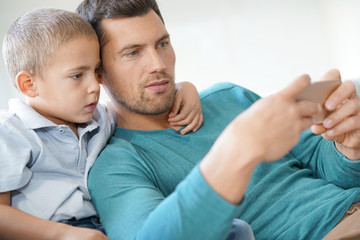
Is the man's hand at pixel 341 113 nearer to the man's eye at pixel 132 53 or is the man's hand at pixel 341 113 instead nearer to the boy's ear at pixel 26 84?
the man's eye at pixel 132 53

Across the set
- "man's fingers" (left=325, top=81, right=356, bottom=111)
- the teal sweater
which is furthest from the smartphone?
the teal sweater

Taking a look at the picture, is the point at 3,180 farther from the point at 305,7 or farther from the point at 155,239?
the point at 305,7

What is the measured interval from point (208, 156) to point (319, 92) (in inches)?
13.5

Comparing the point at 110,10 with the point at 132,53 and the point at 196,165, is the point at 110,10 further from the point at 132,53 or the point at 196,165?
the point at 196,165

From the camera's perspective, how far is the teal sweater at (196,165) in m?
1.07

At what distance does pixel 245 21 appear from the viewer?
3516mm

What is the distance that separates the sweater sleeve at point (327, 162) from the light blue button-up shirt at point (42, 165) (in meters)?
0.73

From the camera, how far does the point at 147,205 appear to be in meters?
1.00

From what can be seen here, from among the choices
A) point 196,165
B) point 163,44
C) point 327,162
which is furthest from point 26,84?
point 327,162

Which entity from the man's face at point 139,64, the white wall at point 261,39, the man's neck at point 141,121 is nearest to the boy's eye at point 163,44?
the man's face at point 139,64

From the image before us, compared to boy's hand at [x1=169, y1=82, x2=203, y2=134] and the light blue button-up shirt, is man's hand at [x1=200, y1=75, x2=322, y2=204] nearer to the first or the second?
the light blue button-up shirt

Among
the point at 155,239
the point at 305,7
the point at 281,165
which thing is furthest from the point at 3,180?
the point at 305,7

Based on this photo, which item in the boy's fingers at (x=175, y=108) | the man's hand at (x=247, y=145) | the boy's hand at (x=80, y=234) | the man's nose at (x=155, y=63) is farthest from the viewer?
the boy's fingers at (x=175, y=108)

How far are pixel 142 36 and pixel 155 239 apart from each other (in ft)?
2.62
